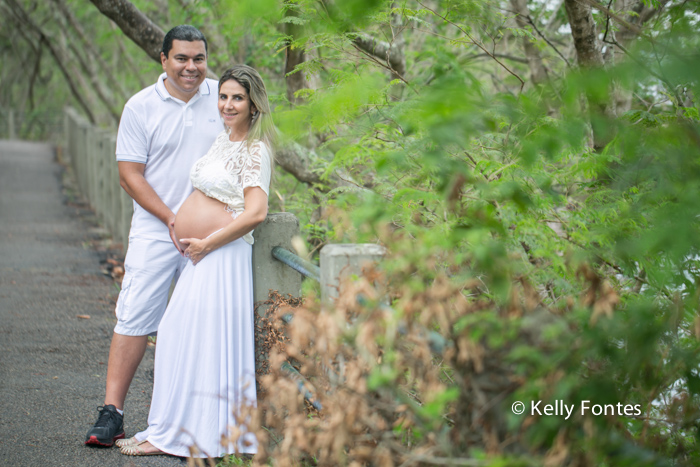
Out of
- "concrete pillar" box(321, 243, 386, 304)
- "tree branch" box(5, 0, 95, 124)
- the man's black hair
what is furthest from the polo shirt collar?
"tree branch" box(5, 0, 95, 124)

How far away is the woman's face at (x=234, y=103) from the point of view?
3.74 m

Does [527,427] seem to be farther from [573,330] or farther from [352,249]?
[352,249]

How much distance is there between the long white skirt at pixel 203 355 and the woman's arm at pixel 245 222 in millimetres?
82

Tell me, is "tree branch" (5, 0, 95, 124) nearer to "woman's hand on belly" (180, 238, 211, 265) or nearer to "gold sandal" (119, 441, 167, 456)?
"woman's hand on belly" (180, 238, 211, 265)

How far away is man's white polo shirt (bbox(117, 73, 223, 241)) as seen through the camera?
4.12 metres

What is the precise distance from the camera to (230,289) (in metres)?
3.74

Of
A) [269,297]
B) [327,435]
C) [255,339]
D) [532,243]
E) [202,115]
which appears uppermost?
[202,115]

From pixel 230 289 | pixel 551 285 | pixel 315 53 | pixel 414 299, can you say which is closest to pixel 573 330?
pixel 414 299

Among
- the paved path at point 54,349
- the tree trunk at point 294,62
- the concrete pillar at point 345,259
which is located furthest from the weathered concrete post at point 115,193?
the concrete pillar at point 345,259

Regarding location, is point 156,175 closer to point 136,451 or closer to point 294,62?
point 136,451

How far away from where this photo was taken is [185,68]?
164 inches

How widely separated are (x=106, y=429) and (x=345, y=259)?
230 cm

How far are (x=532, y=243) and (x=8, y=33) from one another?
31146 mm

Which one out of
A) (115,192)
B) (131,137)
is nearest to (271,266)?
(131,137)
